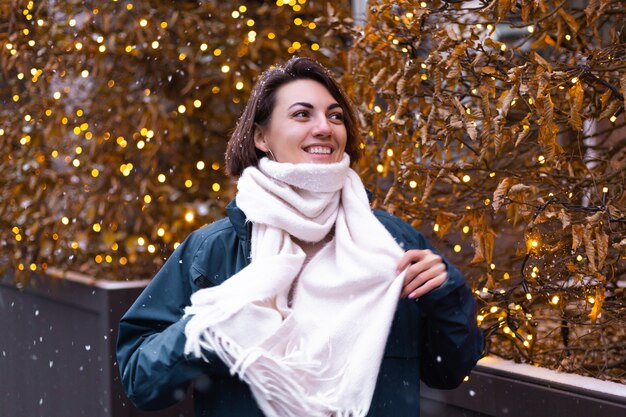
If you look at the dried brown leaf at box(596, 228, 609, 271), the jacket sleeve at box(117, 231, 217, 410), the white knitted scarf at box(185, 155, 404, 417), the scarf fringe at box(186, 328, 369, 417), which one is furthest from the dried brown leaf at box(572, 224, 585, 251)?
the jacket sleeve at box(117, 231, 217, 410)

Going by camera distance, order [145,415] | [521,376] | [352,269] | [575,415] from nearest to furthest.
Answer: [352,269] < [575,415] < [521,376] < [145,415]

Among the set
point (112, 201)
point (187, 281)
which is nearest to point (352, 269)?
point (187, 281)

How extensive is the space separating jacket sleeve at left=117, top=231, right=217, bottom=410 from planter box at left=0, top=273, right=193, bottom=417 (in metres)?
2.52

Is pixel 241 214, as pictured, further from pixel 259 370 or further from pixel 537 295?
pixel 537 295

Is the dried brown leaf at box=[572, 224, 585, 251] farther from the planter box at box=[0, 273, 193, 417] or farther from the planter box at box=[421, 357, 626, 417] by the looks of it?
the planter box at box=[0, 273, 193, 417]

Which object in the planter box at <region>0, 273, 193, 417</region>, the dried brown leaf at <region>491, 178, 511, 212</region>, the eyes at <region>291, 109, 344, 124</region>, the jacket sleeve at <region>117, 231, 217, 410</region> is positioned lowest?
the planter box at <region>0, 273, 193, 417</region>

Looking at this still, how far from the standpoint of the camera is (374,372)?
7.38 ft

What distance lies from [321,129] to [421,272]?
523mm

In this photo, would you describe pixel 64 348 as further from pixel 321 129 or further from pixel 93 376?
pixel 321 129

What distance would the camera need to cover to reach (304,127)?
248 centimetres

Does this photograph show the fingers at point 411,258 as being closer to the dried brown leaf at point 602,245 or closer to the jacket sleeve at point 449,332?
the jacket sleeve at point 449,332

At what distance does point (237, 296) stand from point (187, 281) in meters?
0.31

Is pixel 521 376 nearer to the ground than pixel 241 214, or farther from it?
nearer to the ground

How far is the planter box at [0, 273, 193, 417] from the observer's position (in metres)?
4.89
